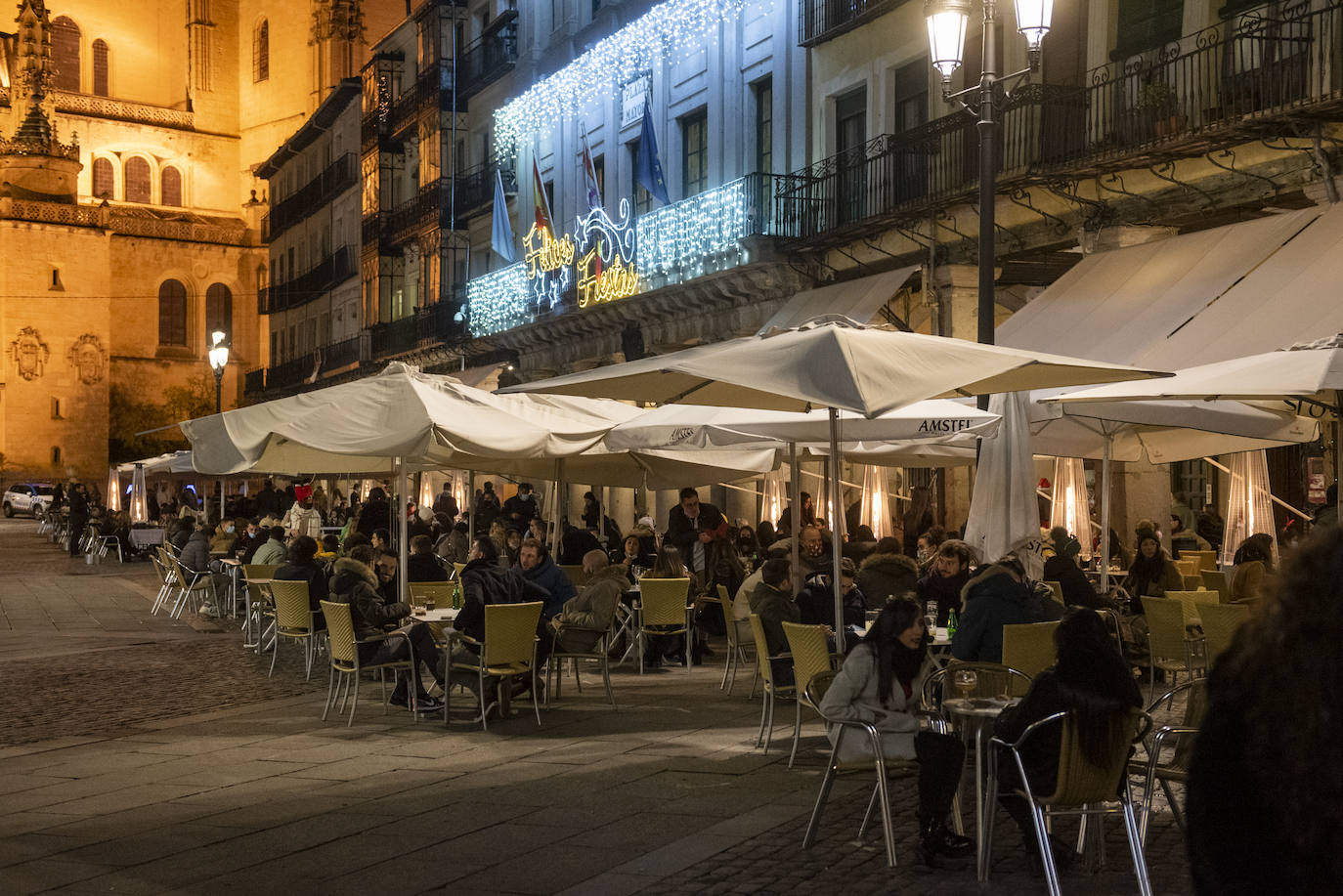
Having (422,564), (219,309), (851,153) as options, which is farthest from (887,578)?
(219,309)

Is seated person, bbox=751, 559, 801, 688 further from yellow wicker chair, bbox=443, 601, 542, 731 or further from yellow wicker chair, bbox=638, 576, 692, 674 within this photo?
yellow wicker chair, bbox=638, 576, 692, 674

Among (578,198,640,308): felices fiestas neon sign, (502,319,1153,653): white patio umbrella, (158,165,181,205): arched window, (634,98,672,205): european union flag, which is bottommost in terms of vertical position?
(502,319,1153,653): white patio umbrella

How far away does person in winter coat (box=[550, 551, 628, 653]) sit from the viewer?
1077 centimetres

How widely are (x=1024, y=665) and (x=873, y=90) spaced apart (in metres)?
14.5

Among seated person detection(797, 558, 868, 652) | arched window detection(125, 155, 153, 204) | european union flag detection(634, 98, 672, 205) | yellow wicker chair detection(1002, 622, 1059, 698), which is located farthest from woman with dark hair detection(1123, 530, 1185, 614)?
arched window detection(125, 155, 153, 204)

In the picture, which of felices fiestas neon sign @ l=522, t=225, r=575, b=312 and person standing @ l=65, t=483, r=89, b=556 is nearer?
felices fiestas neon sign @ l=522, t=225, r=575, b=312

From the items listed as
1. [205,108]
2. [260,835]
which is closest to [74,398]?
[205,108]

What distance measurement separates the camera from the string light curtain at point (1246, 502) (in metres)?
15.6

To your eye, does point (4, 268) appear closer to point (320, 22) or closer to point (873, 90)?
point (320, 22)

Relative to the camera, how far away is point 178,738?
9594mm

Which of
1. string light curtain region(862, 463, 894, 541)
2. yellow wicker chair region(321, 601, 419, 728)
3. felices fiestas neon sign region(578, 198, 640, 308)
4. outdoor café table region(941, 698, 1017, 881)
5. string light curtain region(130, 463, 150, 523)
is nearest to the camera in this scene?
outdoor café table region(941, 698, 1017, 881)

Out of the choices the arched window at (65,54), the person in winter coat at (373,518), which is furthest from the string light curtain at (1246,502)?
the arched window at (65,54)

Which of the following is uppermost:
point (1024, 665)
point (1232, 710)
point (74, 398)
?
point (74, 398)

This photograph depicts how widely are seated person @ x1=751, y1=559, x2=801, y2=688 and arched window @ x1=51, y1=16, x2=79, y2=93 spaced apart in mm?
68515
